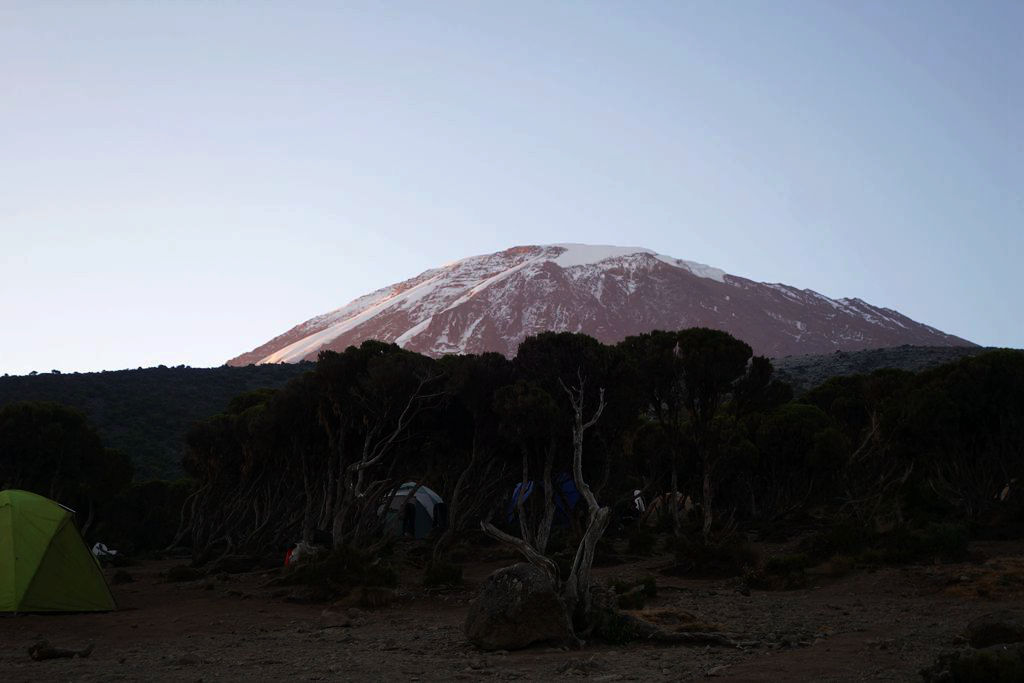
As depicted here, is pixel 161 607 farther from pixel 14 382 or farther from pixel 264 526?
pixel 14 382

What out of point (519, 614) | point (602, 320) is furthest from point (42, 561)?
point (602, 320)

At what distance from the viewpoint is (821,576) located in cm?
1969

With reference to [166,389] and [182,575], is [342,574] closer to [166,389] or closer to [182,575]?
[182,575]

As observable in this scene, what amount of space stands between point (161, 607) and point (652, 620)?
11.0 m

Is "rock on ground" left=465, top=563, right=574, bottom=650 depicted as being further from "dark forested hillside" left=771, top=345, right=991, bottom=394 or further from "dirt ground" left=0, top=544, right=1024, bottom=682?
"dark forested hillside" left=771, top=345, right=991, bottom=394

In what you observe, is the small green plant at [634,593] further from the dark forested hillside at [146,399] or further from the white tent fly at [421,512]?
the dark forested hillside at [146,399]

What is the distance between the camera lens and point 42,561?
16.4m

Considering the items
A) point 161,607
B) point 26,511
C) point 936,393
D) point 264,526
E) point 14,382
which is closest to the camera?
point 26,511

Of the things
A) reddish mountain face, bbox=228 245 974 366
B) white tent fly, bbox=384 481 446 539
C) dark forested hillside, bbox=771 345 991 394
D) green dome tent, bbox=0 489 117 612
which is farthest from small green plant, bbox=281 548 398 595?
reddish mountain face, bbox=228 245 974 366

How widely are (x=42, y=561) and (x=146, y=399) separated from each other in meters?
42.3

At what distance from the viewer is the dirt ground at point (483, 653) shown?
33.6ft

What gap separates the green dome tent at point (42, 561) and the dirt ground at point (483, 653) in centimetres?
37

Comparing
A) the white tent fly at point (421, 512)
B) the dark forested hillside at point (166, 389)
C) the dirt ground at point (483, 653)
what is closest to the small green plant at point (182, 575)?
the dirt ground at point (483, 653)

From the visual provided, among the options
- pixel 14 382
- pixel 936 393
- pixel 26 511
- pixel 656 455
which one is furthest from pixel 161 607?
pixel 14 382
